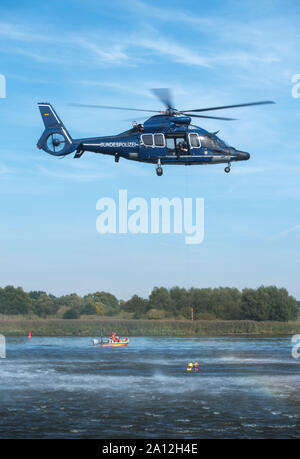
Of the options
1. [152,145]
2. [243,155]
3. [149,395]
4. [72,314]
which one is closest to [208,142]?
[243,155]

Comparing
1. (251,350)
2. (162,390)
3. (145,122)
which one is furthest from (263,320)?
(145,122)

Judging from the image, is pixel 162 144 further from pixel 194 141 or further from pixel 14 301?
pixel 14 301

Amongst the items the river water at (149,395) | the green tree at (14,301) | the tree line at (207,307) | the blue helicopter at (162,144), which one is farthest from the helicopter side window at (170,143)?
the green tree at (14,301)

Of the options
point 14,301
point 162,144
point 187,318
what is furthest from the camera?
point 14,301

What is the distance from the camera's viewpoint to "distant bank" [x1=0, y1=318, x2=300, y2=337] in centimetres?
11200

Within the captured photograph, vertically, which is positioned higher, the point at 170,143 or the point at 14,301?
the point at 170,143

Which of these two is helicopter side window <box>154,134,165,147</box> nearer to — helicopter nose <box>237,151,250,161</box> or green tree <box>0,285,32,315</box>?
helicopter nose <box>237,151,250,161</box>

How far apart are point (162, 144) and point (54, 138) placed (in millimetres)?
7549

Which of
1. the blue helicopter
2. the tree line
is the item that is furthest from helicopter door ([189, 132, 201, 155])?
the tree line

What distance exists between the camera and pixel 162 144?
40125mm

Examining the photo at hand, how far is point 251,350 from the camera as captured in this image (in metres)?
79.1

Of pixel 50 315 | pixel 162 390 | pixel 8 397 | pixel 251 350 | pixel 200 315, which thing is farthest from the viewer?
pixel 50 315

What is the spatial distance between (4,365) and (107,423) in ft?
97.2
